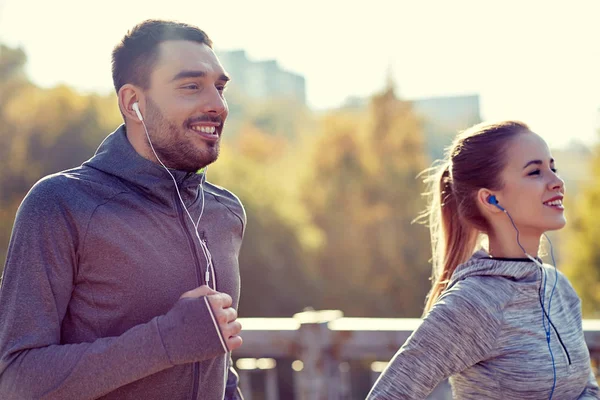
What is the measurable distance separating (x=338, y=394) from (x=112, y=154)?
192 centimetres

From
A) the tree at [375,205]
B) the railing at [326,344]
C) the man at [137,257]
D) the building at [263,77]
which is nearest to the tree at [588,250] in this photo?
the tree at [375,205]

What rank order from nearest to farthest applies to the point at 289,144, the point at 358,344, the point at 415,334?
the point at 415,334
the point at 358,344
the point at 289,144

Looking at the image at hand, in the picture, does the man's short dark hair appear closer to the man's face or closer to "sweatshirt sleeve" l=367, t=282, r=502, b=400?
the man's face

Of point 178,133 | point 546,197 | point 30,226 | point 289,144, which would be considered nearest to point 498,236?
point 546,197

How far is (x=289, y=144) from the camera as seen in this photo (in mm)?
34031

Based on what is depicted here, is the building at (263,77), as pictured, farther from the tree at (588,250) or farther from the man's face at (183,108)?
the man's face at (183,108)

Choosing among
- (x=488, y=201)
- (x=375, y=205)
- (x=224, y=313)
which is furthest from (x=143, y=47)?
(x=375, y=205)

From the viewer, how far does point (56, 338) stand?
65.6 inches

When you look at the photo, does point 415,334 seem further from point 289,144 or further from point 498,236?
point 289,144

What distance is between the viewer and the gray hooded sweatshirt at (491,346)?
81.2 inches

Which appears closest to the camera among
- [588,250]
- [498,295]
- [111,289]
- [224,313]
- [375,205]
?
[224,313]

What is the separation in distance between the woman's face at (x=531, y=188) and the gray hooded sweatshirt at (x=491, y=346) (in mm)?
148

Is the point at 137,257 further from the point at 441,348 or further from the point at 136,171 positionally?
the point at 441,348

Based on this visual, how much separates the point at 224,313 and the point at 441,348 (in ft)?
2.43
